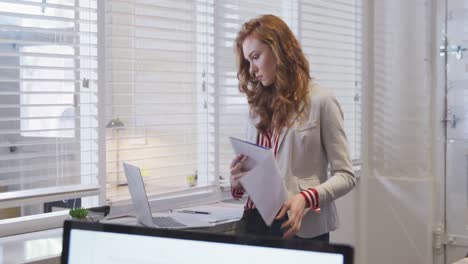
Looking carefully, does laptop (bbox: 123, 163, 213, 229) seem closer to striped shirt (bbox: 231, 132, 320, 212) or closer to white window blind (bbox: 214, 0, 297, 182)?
striped shirt (bbox: 231, 132, 320, 212)

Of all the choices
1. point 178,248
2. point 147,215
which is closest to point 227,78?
point 147,215

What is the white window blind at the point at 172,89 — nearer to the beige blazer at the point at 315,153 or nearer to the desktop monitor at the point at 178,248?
the beige blazer at the point at 315,153

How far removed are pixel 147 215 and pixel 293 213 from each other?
0.53 m

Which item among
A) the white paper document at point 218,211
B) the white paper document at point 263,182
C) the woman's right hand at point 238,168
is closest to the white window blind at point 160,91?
the white paper document at point 218,211

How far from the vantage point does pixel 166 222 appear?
243 centimetres

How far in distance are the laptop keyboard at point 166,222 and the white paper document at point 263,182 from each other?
1.47ft

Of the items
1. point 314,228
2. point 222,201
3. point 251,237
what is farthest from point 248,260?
point 222,201

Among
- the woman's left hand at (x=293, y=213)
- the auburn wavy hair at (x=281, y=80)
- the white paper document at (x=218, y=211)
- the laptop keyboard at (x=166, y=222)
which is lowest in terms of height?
the white paper document at (x=218, y=211)

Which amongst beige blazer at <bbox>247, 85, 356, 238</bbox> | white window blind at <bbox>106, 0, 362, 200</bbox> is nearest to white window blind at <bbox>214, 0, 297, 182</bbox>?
white window blind at <bbox>106, 0, 362, 200</bbox>

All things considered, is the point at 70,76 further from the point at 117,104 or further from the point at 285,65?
the point at 285,65

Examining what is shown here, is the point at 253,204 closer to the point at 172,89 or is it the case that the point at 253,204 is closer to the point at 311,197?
the point at 311,197

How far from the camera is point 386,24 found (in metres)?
4.18

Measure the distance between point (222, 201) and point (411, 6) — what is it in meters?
1.94

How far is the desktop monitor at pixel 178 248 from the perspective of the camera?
89 cm
